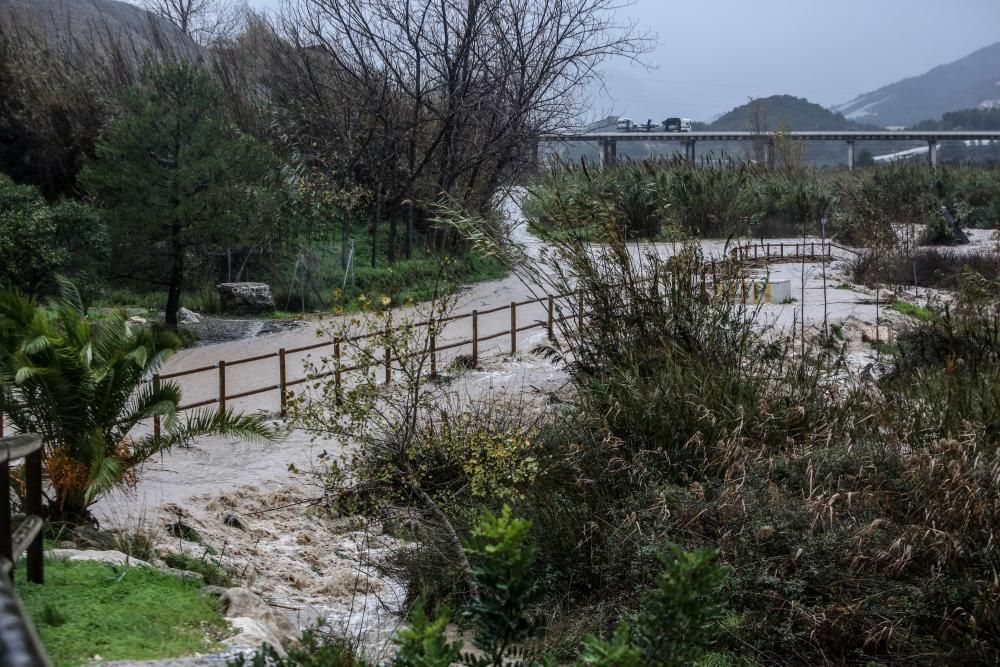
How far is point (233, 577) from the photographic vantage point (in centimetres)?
667

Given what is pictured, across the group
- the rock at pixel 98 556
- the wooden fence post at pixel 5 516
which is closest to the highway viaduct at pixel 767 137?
the rock at pixel 98 556

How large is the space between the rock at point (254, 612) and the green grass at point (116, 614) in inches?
3.3

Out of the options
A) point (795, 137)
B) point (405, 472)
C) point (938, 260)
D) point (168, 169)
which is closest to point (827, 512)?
point (405, 472)

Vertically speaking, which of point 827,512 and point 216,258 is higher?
point 216,258

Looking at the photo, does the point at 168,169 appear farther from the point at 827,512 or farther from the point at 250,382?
the point at 827,512

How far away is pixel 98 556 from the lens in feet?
19.2

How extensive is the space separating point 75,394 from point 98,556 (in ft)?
6.67

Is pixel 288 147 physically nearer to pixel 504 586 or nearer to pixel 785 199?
pixel 785 199

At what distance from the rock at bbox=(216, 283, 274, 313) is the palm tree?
10401mm

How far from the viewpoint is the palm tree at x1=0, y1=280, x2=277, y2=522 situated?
7211mm

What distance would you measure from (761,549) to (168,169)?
13053 mm

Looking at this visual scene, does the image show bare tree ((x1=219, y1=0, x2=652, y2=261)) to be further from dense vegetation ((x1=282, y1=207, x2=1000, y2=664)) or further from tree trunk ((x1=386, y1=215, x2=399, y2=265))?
dense vegetation ((x1=282, y1=207, x2=1000, y2=664))

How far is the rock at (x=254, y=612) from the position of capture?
5191mm

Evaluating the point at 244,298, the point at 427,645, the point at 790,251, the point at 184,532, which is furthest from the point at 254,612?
the point at 790,251
